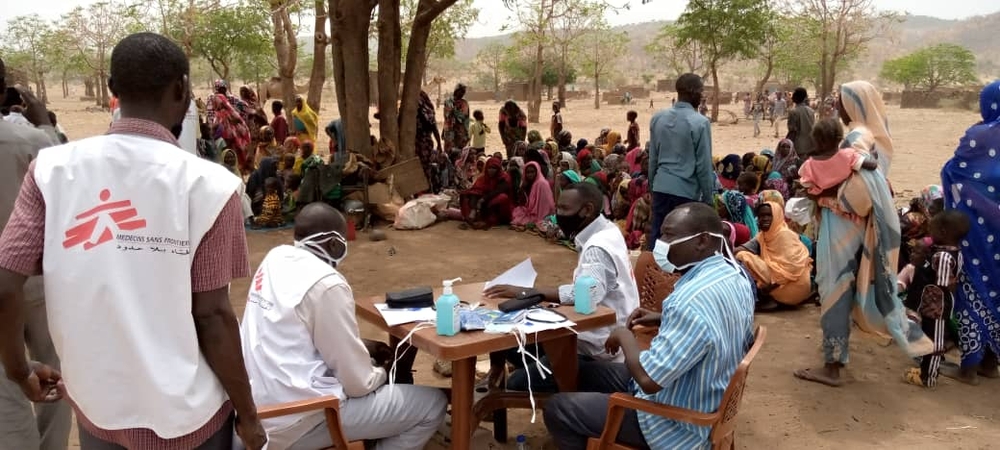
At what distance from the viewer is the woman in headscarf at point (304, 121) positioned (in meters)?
12.5

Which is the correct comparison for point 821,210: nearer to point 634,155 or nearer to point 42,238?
point 42,238

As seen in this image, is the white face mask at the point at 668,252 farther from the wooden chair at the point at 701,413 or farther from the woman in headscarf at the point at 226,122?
the woman in headscarf at the point at 226,122

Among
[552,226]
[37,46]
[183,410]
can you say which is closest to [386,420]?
[183,410]

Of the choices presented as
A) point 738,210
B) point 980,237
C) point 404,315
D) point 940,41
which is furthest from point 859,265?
point 940,41

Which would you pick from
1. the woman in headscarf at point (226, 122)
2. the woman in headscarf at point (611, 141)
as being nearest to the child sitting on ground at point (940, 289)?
the woman in headscarf at point (611, 141)

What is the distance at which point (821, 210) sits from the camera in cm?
432

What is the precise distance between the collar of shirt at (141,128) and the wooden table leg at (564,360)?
6.01 ft

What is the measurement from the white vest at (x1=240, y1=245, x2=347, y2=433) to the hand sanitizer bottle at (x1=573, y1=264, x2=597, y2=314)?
101cm

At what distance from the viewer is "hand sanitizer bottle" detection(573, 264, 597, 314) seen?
3.10 m

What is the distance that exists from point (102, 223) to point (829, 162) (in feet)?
12.3

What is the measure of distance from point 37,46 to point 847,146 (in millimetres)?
Answer: 44089

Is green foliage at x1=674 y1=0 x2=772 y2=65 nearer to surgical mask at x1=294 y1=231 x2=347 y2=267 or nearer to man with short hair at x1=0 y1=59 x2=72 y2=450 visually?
surgical mask at x1=294 y1=231 x2=347 y2=267

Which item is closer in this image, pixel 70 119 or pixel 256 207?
pixel 256 207

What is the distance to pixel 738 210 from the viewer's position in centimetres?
642
